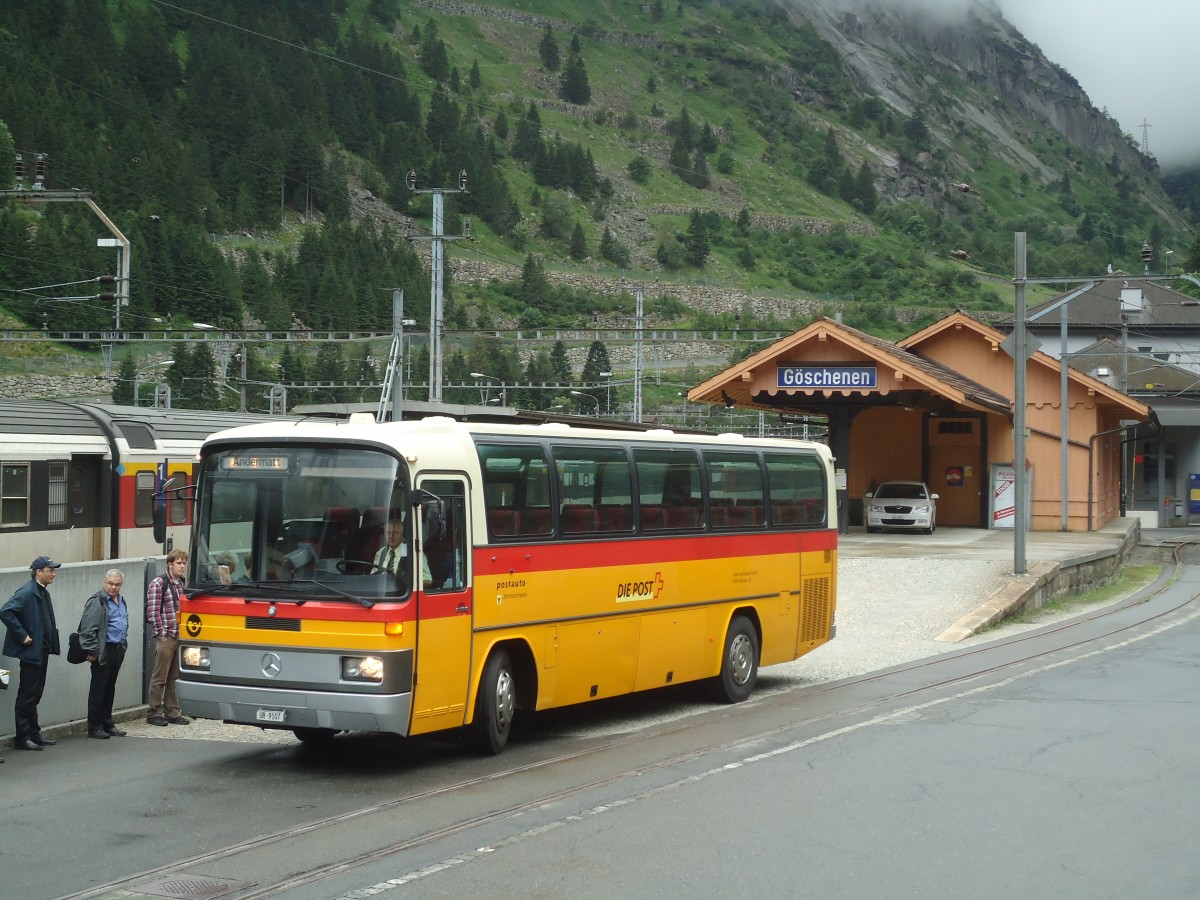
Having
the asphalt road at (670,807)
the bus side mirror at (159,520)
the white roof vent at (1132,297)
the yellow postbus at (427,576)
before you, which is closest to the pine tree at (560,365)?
the white roof vent at (1132,297)

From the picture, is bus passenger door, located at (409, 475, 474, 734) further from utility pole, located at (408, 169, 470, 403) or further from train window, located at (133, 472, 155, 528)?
utility pole, located at (408, 169, 470, 403)

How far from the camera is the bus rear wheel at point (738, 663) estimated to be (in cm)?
1518

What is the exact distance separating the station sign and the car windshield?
167 inches

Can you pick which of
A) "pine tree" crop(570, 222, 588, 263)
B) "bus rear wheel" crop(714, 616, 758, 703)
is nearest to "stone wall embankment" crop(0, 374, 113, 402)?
"bus rear wheel" crop(714, 616, 758, 703)

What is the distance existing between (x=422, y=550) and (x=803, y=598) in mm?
7123

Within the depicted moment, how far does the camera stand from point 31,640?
38.1 feet

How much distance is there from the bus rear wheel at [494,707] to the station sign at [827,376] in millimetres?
25507

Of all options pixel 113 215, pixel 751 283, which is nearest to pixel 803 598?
pixel 113 215

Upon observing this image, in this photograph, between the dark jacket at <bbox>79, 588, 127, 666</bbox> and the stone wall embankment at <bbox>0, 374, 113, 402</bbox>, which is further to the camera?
the stone wall embankment at <bbox>0, 374, 113, 402</bbox>

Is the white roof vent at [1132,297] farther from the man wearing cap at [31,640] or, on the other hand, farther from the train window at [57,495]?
the man wearing cap at [31,640]

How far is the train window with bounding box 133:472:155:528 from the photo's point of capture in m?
25.5

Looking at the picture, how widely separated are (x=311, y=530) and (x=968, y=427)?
34.3 metres

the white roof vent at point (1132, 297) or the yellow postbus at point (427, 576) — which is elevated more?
the white roof vent at point (1132, 297)

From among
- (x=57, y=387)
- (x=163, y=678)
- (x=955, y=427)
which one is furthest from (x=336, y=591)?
(x=57, y=387)
